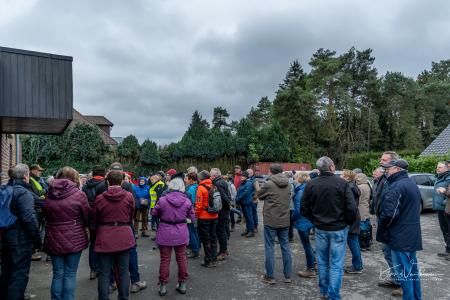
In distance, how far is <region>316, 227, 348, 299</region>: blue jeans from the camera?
4.54 meters

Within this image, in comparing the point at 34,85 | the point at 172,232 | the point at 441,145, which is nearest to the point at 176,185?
the point at 172,232

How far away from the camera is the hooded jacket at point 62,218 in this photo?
4.12 meters

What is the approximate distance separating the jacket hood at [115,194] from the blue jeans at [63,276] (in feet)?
2.67

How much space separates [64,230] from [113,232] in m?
0.58

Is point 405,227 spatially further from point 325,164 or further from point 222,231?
point 222,231

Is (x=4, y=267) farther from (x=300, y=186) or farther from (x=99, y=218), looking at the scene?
(x=300, y=186)

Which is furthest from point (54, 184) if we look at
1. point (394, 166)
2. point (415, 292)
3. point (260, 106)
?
point (260, 106)

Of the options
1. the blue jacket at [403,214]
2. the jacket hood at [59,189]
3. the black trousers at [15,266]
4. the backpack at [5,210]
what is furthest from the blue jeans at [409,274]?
the backpack at [5,210]

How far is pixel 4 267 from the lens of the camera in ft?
14.4

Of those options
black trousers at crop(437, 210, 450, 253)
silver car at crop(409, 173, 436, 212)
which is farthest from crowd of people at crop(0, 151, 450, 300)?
silver car at crop(409, 173, 436, 212)

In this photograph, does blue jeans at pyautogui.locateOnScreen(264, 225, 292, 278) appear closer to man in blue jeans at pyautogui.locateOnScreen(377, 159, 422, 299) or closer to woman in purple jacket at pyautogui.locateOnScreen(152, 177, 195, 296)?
woman in purple jacket at pyautogui.locateOnScreen(152, 177, 195, 296)

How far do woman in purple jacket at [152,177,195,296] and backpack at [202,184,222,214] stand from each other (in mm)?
1059

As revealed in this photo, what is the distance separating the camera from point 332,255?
459 cm

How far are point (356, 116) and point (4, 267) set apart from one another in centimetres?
3958
